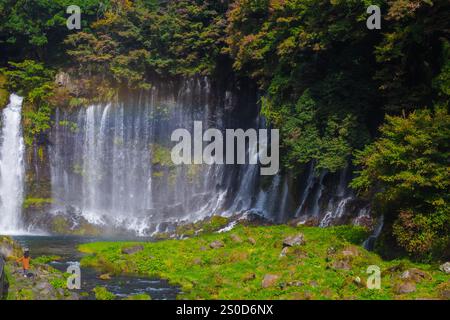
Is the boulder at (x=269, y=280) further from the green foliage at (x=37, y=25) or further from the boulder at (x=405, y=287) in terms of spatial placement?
the green foliage at (x=37, y=25)

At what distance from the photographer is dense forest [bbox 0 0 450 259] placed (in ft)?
66.3

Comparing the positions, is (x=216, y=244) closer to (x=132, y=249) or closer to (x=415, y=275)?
(x=132, y=249)

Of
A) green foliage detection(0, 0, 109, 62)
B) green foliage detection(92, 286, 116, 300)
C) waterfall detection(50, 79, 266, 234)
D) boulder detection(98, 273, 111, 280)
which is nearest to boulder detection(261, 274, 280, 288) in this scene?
green foliage detection(92, 286, 116, 300)

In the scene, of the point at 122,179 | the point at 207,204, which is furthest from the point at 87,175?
the point at 207,204

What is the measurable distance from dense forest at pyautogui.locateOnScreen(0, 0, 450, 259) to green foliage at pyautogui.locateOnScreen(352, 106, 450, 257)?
4cm

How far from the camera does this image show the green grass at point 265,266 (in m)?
16.8

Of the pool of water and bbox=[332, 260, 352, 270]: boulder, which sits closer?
the pool of water

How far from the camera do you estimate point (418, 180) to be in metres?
19.3

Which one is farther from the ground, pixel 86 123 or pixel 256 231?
pixel 86 123

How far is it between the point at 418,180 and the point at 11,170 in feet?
104

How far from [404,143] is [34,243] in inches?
773

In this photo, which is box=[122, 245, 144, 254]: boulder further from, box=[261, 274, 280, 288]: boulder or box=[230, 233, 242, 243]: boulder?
box=[261, 274, 280, 288]: boulder

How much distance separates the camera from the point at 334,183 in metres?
31.2
